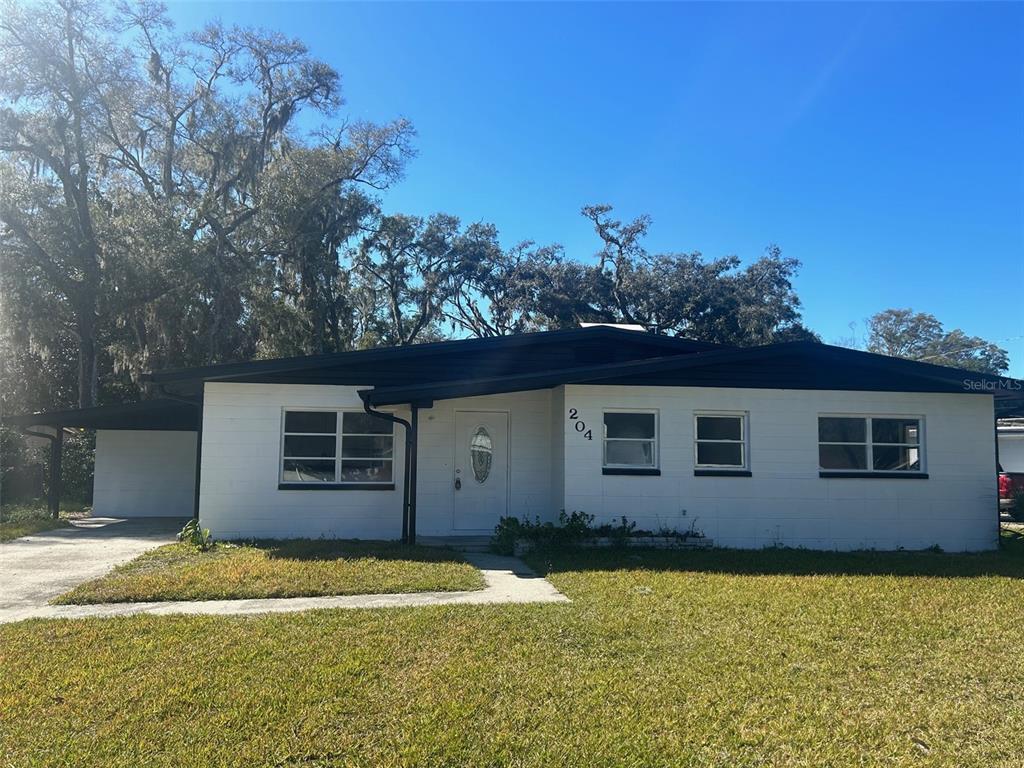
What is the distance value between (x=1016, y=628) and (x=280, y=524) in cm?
1000

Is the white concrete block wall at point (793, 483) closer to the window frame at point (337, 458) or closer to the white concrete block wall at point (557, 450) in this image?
the white concrete block wall at point (557, 450)

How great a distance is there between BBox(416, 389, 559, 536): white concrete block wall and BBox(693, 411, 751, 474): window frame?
2525 millimetres

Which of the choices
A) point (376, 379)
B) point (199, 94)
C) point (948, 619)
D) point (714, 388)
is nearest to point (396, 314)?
point (199, 94)

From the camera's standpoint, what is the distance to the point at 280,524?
39.2 feet

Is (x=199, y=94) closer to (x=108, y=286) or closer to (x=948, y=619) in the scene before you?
(x=108, y=286)

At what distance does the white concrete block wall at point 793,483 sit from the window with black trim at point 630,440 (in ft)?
0.63

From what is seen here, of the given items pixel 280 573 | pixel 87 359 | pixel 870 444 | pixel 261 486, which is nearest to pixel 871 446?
pixel 870 444

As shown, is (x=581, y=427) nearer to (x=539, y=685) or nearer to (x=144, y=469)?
(x=539, y=685)

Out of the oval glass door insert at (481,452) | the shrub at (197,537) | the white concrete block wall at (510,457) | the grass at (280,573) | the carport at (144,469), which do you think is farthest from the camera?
the carport at (144,469)

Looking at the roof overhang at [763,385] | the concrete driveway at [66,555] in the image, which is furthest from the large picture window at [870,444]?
the concrete driveway at [66,555]

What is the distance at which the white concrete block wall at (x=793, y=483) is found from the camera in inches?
447

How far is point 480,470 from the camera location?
12.6 meters

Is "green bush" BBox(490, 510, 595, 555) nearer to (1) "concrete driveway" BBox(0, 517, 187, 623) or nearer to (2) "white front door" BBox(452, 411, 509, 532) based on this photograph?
(2) "white front door" BBox(452, 411, 509, 532)

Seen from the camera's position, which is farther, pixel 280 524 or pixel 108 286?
pixel 108 286
